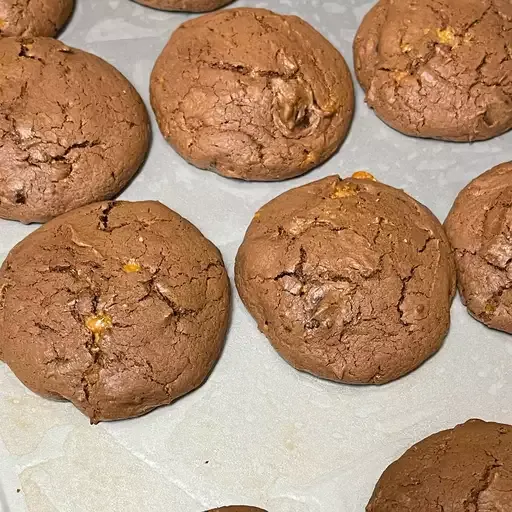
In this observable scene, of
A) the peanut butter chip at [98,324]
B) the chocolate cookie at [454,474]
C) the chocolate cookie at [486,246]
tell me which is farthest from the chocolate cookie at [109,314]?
the chocolate cookie at [486,246]

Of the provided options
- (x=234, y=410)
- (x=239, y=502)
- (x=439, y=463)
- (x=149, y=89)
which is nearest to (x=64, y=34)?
(x=149, y=89)

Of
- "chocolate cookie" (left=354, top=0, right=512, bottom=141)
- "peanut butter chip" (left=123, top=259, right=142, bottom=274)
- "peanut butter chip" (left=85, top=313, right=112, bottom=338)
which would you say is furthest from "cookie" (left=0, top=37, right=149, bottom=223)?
"chocolate cookie" (left=354, top=0, right=512, bottom=141)

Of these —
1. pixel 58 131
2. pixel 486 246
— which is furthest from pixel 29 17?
pixel 486 246

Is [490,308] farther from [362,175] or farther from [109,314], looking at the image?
[109,314]

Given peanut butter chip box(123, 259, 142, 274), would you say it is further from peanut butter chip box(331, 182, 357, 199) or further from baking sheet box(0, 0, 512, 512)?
peanut butter chip box(331, 182, 357, 199)

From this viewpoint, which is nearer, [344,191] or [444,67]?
[344,191]
